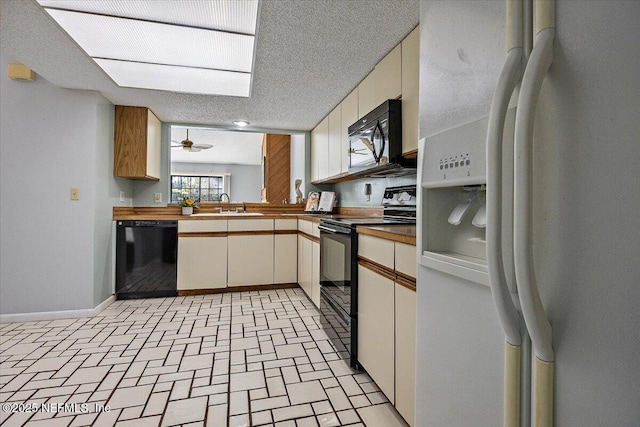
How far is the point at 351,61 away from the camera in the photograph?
2211 mm

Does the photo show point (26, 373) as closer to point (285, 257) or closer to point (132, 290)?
point (132, 290)

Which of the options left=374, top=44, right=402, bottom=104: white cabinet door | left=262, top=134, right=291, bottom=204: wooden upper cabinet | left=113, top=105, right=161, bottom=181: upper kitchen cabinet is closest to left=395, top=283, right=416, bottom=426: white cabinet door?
left=374, top=44, right=402, bottom=104: white cabinet door

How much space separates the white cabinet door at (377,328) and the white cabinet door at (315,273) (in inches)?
42.2

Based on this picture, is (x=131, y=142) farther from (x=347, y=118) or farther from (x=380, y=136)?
(x=380, y=136)

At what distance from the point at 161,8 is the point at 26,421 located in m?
2.09

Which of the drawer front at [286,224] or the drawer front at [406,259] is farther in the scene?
the drawer front at [286,224]

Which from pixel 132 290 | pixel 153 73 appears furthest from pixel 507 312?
pixel 132 290

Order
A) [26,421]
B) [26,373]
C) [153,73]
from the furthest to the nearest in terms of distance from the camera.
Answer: [153,73] < [26,373] < [26,421]

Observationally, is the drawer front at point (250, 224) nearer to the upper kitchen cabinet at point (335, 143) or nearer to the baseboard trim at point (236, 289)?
the baseboard trim at point (236, 289)

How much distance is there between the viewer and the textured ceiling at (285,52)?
1.65 meters

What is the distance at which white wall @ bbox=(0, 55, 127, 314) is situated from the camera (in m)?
2.70

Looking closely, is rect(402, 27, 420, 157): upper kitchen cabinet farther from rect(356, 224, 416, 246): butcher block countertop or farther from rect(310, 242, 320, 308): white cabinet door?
rect(310, 242, 320, 308): white cabinet door

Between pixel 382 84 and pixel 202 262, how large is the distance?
104 inches

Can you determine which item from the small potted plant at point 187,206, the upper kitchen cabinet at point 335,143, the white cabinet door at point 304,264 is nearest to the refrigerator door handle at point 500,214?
the upper kitchen cabinet at point 335,143
